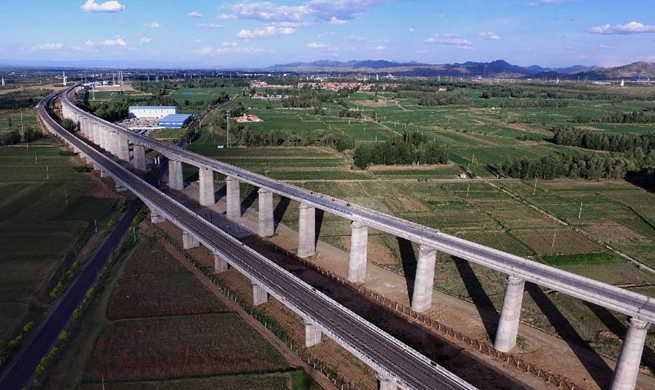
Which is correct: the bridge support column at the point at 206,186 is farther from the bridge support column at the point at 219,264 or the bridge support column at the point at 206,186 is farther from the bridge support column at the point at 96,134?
the bridge support column at the point at 96,134

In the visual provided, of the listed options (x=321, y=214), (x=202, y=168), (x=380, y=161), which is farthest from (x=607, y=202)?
(x=202, y=168)

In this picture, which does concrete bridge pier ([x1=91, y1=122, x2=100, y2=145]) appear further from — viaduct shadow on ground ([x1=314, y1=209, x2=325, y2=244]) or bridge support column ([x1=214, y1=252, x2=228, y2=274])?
bridge support column ([x1=214, y1=252, x2=228, y2=274])

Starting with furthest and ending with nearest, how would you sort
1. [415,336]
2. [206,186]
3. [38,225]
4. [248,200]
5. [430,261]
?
[248,200] → [206,186] → [38,225] → [430,261] → [415,336]

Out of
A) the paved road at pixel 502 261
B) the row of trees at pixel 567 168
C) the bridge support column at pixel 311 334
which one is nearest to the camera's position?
the paved road at pixel 502 261

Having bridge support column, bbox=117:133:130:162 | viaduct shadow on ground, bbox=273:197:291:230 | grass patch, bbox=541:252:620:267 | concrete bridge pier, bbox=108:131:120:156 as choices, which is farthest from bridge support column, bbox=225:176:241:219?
concrete bridge pier, bbox=108:131:120:156

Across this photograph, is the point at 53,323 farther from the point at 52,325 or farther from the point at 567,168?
the point at 567,168

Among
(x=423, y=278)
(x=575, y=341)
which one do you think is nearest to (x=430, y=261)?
(x=423, y=278)

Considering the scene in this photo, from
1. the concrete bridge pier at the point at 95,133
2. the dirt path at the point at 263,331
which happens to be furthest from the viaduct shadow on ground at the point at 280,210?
the concrete bridge pier at the point at 95,133
